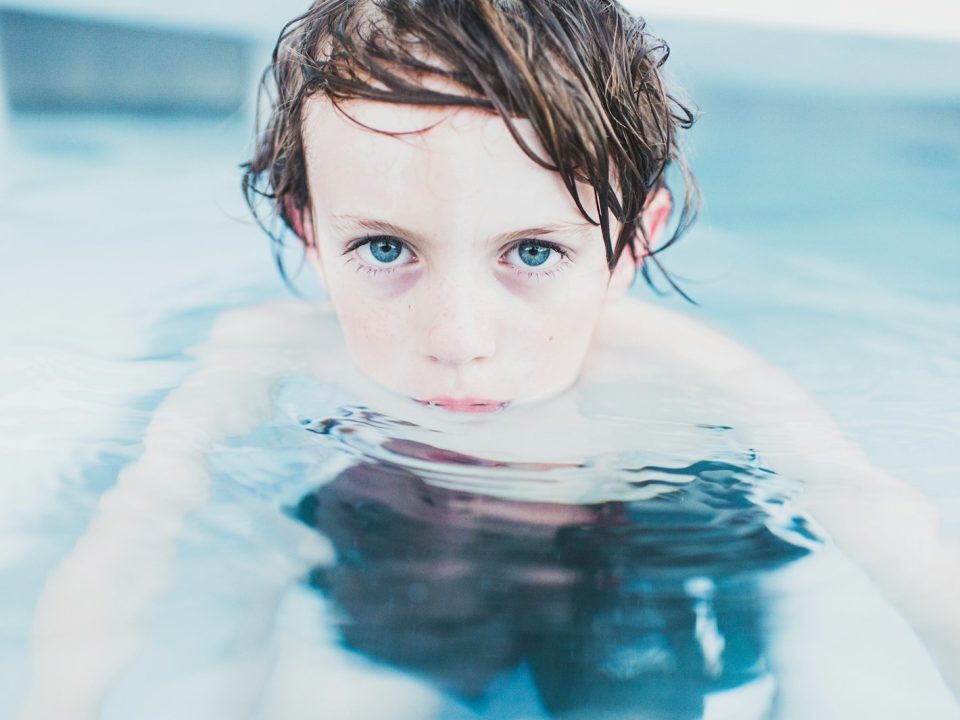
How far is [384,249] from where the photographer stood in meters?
0.99

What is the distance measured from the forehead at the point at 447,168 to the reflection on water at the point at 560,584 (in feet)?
0.93

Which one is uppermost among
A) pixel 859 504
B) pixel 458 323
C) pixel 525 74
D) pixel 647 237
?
pixel 525 74

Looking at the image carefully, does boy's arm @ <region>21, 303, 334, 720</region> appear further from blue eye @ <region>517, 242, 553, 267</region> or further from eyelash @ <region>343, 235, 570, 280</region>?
blue eye @ <region>517, 242, 553, 267</region>

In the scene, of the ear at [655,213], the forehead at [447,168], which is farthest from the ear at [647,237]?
the forehead at [447,168]

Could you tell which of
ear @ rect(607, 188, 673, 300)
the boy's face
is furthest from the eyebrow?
ear @ rect(607, 188, 673, 300)

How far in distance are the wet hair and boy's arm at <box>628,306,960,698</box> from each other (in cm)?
30

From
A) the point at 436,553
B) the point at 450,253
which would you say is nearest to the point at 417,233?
the point at 450,253

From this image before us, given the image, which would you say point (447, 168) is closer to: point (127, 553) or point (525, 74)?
point (525, 74)

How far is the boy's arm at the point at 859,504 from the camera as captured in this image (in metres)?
0.82

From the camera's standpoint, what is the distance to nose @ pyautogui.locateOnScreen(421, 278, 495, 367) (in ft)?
3.05

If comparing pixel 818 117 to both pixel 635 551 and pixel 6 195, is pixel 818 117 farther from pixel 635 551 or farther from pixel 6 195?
pixel 635 551

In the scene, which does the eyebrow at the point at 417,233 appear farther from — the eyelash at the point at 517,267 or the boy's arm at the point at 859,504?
the boy's arm at the point at 859,504

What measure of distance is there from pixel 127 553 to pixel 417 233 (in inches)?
15.9

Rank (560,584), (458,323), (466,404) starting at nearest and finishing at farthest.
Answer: (560,584)
(458,323)
(466,404)
